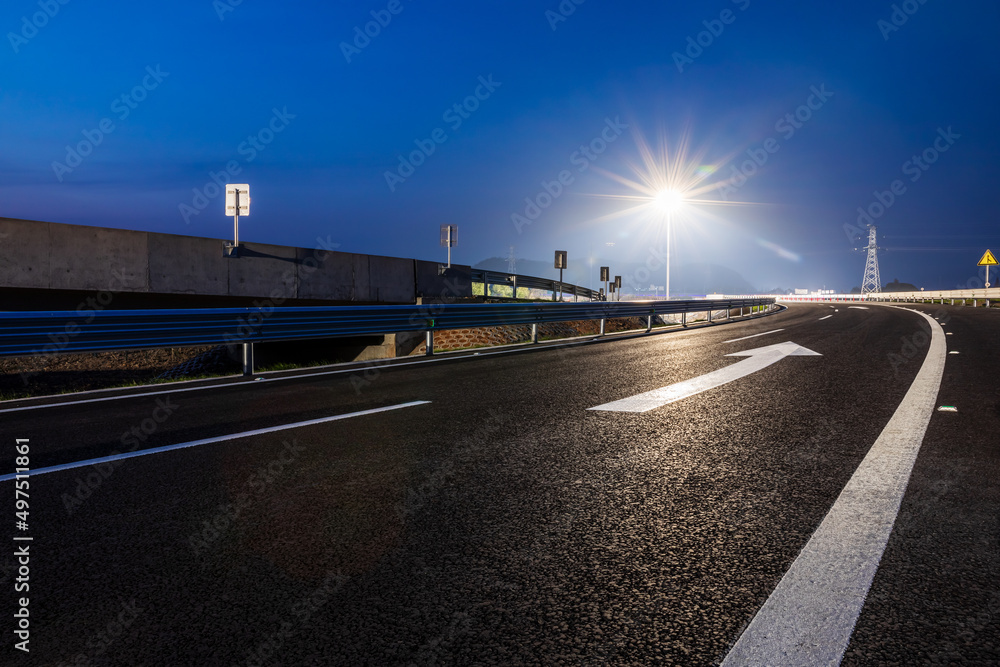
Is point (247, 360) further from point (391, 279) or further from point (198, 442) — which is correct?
point (391, 279)

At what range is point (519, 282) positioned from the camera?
3086 centimetres

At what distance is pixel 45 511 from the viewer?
3.05 m

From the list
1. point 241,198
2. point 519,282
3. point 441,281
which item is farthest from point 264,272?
point 519,282

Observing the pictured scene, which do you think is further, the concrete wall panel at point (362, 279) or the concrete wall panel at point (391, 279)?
the concrete wall panel at point (391, 279)

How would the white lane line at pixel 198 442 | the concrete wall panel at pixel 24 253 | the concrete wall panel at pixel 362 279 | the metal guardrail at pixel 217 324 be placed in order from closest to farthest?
the white lane line at pixel 198 442 < the metal guardrail at pixel 217 324 < the concrete wall panel at pixel 24 253 < the concrete wall panel at pixel 362 279

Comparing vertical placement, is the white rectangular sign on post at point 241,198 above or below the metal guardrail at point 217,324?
above

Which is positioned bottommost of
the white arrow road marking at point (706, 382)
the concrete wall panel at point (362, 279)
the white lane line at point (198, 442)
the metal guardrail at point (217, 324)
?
the white lane line at point (198, 442)

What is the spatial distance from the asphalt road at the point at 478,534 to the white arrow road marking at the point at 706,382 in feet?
1.06

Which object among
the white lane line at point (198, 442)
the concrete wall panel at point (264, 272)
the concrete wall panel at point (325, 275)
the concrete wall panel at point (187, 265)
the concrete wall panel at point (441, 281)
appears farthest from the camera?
the concrete wall panel at point (441, 281)

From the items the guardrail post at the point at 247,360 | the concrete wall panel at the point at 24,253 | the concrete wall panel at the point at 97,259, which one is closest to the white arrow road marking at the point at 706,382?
the guardrail post at the point at 247,360

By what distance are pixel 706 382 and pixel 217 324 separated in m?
6.49

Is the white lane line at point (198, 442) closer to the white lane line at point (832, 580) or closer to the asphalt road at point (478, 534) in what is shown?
the asphalt road at point (478, 534)

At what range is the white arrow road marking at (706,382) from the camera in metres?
5.75

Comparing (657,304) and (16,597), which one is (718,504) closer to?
(16,597)
